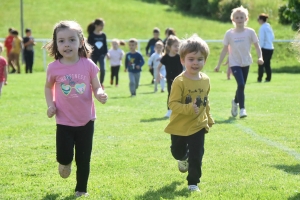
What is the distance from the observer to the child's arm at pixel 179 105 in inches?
240

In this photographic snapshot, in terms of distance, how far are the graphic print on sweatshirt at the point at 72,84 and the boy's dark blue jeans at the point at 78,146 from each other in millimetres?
307

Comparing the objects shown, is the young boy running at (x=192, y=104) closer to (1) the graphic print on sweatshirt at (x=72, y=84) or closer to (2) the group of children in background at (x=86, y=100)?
(2) the group of children in background at (x=86, y=100)

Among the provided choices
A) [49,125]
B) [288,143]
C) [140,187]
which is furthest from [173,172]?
[49,125]

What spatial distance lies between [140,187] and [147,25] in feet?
160

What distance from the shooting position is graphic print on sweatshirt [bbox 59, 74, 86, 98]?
594cm

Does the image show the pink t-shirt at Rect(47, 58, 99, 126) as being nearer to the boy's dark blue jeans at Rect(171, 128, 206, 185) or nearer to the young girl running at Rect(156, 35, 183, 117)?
the boy's dark blue jeans at Rect(171, 128, 206, 185)

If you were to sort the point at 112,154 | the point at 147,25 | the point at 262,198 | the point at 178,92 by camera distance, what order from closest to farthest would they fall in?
the point at 262,198 → the point at 178,92 → the point at 112,154 → the point at 147,25

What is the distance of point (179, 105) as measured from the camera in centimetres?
618

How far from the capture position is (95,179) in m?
6.90

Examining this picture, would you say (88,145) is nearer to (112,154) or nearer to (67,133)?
(67,133)

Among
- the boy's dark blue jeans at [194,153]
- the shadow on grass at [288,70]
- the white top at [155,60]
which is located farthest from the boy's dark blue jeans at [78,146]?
the shadow on grass at [288,70]

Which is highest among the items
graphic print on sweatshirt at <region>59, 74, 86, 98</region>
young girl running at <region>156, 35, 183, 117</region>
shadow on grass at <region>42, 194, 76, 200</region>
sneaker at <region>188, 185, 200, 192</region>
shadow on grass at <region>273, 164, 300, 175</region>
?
graphic print on sweatshirt at <region>59, 74, 86, 98</region>

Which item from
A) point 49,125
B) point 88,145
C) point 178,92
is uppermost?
point 178,92

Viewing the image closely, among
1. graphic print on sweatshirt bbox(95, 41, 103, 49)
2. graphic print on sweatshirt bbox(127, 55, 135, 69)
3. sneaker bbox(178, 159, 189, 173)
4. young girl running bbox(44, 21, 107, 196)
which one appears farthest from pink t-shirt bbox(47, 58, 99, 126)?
graphic print on sweatshirt bbox(95, 41, 103, 49)
